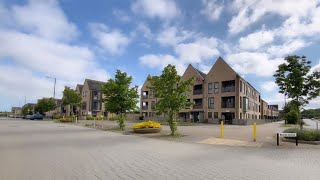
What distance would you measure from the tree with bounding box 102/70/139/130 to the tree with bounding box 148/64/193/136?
744cm

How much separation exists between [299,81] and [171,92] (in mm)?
10065

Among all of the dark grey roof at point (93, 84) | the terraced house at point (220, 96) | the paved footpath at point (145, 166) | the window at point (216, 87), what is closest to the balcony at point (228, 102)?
the terraced house at point (220, 96)

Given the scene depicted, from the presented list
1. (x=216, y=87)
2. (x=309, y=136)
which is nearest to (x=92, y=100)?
(x=216, y=87)

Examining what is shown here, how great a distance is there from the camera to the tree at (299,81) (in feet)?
75.7

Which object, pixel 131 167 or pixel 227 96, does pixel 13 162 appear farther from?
pixel 227 96

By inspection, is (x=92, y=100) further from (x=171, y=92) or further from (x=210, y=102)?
(x=171, y=92)

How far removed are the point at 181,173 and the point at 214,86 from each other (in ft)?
166

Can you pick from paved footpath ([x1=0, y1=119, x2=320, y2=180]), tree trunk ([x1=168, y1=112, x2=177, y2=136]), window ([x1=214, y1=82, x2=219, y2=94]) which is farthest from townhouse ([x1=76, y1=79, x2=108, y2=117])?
paved footpath ([x1=0, y1=119, x2=320, y2=180])

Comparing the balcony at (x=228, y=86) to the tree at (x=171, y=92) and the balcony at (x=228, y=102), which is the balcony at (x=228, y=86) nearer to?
the balcony at (x=228, y=102)

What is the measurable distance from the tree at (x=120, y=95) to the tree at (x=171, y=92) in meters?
7.44

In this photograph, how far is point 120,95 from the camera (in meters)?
28.9

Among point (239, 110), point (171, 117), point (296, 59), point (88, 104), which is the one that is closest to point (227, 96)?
point (239, 110)

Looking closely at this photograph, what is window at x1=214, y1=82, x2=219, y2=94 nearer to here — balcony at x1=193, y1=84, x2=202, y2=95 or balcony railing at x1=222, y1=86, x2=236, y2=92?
balcony railing at x1=222, y1=86, x2=236, y2=92

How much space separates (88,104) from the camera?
87.1 metres
